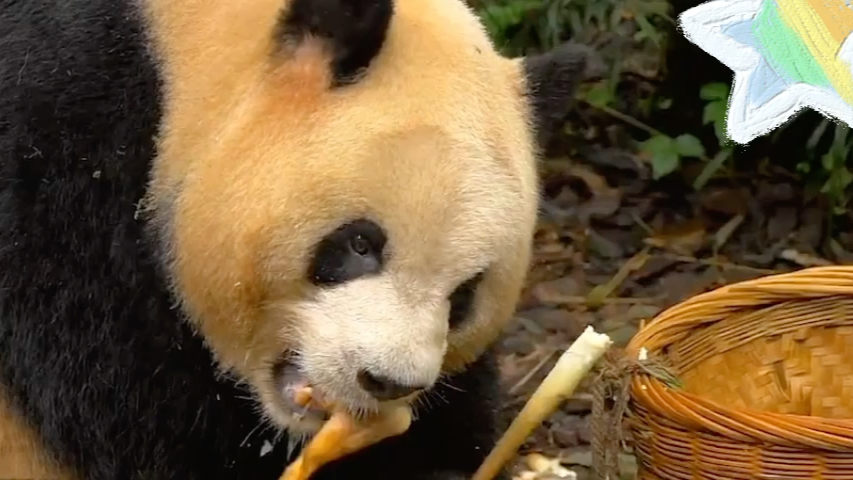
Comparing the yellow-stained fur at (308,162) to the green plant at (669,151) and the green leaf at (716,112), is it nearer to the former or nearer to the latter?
the green leaf at (716,112)

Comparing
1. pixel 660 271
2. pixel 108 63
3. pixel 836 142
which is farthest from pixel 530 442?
pixel 108 63

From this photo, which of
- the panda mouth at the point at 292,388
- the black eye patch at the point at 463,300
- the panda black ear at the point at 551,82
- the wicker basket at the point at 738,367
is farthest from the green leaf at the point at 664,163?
the panda mouth at the point at 292,388

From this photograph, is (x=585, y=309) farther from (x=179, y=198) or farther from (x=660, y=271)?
(x=179, y=198)

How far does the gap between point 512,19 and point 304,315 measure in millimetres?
2187

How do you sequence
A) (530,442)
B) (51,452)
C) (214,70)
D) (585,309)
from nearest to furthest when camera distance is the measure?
(214,70) < (51,452) < (530,442) < (585,309)

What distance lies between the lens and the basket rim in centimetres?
173

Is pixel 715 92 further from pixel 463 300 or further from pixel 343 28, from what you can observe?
pixel 343 28

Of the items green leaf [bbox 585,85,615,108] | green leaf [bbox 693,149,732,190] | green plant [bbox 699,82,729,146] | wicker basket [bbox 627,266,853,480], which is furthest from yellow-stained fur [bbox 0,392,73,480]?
green leaf [bbox 585,85,615,108]

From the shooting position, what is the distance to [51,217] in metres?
1.87

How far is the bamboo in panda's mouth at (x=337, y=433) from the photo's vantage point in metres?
1.81

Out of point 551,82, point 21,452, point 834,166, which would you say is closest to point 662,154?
point 834,166

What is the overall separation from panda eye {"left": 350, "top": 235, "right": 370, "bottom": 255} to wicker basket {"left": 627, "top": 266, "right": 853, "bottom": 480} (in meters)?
0.50

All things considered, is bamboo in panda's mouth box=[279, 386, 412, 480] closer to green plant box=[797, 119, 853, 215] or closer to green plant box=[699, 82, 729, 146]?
green plant box=[699, 82, 729, 146]

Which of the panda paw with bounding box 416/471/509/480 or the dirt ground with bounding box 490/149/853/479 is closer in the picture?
the panda paw with bounding box 416/471/509/480
